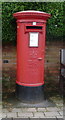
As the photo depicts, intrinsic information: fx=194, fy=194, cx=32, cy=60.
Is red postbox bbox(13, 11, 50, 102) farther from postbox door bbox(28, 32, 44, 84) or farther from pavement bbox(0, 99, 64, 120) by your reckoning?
pavement bbox(0, 99, 64, 120)

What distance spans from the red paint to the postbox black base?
91mm

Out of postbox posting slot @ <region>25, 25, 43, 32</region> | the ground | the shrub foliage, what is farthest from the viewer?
the shrub foliage

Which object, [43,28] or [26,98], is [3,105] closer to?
[26,98]

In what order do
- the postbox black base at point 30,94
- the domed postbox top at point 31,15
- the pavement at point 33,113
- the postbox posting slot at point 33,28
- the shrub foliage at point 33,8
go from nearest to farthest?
1. the pavement at point 33,113
2. the domed postbox top at point 31,15
3. the postbox posting slot at point 33,28
4. the postbox black base at point 30,94
5. the shrub foliage at point 33,8

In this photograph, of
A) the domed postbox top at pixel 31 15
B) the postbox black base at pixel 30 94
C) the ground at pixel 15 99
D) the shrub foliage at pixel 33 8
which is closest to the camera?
the ground at pixel 15 99

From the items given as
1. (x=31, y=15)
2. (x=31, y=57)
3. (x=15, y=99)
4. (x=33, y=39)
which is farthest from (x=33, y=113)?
(x=31, y=15)

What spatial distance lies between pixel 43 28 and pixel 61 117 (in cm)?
185

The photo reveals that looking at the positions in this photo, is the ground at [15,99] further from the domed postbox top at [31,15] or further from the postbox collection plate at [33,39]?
the domed postbox top at [31,15]

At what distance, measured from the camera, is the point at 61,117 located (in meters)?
3.68

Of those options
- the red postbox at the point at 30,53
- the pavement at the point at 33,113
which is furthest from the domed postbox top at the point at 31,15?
the pavement at the point at 33,113

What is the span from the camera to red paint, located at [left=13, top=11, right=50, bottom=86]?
4.00m

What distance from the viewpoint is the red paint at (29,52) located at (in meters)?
4.00

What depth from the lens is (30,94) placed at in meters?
4.27

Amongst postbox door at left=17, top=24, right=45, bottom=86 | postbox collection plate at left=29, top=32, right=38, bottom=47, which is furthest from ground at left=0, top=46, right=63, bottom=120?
postbox collection plate at left=29, top=32, right=38, bottom=47
